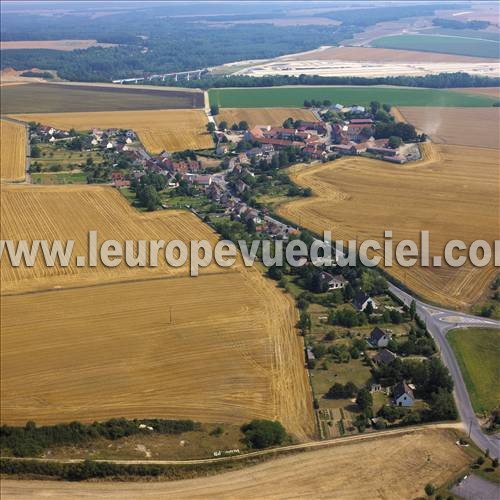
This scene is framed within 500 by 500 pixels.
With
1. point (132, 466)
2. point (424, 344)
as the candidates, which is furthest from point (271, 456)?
point (424, 344)

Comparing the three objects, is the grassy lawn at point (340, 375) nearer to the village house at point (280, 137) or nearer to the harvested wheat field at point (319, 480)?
the harvested wheat field at point (319, 480)

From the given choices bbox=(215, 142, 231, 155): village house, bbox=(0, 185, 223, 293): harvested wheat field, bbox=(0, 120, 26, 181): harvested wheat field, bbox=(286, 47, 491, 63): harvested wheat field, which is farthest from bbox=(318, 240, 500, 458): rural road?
bbox=(286, 47, 491, 63): harvested wheat field

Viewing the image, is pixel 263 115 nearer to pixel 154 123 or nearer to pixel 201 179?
pixel 154 123

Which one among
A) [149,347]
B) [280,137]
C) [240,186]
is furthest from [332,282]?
[280,137]

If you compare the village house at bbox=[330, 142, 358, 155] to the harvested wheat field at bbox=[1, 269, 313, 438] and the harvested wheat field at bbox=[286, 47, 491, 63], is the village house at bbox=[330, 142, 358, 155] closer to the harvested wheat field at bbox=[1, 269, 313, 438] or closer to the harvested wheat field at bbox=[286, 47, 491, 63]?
the harvested wheat field at bbox=[1, 269, 313, 438]

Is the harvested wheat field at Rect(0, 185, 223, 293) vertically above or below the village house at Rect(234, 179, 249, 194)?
below

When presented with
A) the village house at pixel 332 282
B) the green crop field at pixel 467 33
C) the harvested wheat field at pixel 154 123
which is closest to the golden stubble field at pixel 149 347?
the village house at pixel 332 282
